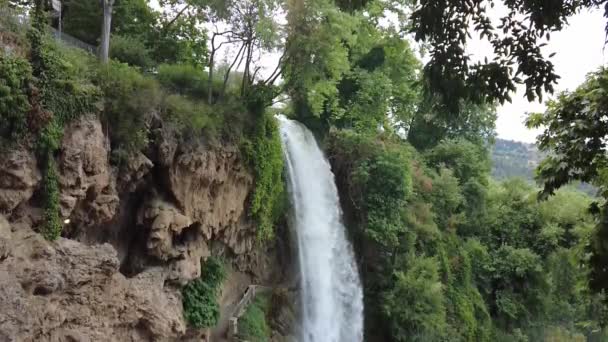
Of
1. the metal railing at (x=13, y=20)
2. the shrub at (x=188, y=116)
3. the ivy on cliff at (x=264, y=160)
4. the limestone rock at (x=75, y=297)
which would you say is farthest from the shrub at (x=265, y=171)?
the metal railing at (x=13, y=20)

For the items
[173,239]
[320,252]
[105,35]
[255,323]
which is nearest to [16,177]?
[173,239]

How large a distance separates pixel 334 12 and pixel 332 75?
195 centimetres

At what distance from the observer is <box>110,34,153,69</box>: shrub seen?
1445 centimetres

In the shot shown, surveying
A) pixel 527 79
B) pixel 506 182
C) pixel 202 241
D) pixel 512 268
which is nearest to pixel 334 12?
pixel 202 241

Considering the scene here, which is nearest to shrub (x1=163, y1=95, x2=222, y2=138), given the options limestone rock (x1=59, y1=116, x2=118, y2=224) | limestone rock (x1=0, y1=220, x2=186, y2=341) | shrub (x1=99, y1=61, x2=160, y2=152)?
shrub (x1=99, y1=61, x2=160, y2=152)

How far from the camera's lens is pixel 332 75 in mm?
15375

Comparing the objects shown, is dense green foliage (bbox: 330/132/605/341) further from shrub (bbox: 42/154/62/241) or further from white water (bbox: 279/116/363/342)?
shrub (bbox: 42/154/62/241)

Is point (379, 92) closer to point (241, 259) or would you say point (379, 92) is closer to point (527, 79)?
point (241, 259)

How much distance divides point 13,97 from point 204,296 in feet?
21.5

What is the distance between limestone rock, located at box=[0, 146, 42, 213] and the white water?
954cm

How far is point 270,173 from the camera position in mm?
15219

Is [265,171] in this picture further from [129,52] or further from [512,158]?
[512,158]

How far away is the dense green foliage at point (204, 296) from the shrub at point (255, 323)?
1.35m

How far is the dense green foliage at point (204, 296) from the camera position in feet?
41.1
